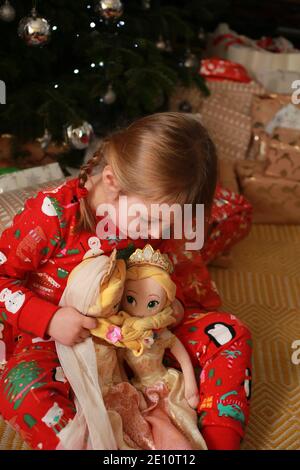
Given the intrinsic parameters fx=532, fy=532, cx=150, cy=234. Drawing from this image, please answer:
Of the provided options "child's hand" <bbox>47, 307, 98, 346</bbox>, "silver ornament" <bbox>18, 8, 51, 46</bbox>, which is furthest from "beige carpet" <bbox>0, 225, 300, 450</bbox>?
"silver ornament" <bbox>18, 8, 51, 46</bbox>

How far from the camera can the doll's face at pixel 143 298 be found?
101 cm

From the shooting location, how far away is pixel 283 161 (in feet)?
6.72

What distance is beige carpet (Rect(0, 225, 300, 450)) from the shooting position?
3.85ft

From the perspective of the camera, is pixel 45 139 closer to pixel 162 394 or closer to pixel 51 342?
pixel 51 342

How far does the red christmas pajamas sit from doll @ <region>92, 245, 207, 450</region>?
4cm

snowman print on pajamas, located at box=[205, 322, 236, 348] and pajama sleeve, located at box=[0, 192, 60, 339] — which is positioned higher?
pajama sleeve, located at box=[0, 192, 60, 339]

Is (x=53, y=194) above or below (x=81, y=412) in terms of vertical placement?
above

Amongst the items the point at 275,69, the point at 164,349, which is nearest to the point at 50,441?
the point at 164,349

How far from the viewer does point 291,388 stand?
4.28ft

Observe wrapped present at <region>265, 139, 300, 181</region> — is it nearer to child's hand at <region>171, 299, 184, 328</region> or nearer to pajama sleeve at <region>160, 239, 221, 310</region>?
pajama sleeve at <region>160, 239, 221, 310</region>

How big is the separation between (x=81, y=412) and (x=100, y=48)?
1.17 metres

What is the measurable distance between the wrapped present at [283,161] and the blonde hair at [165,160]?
104cm

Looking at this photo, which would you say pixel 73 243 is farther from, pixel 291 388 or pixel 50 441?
pixel 291 388

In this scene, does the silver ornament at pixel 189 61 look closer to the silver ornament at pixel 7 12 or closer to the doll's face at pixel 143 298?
the silver ornament at pixel 7 12
